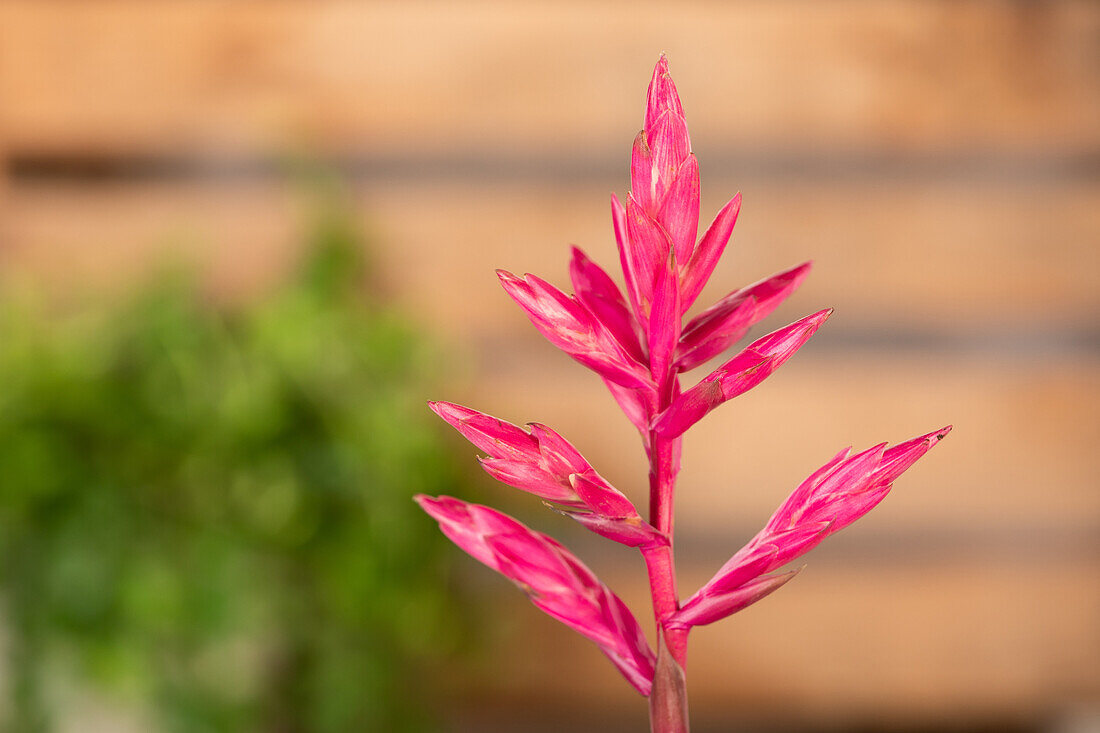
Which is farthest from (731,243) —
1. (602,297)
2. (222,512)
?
(602,297)

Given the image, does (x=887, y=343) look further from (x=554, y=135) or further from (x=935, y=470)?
(x=554, y=135)

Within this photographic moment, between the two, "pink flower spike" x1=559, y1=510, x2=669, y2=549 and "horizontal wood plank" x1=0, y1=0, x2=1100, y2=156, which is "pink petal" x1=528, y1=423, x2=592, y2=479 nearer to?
"pink flower spike" x1=559, y1=510, x2=669, y2=549

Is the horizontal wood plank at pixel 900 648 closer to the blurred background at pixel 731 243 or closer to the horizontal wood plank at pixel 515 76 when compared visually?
the blurred background at pixel 731 243

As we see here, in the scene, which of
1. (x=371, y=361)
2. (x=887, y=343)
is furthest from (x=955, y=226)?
(x=371, y=361)

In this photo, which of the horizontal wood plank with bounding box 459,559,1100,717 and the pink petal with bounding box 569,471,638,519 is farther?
the horizontal wood plank with bounding box 459,559,1100,717

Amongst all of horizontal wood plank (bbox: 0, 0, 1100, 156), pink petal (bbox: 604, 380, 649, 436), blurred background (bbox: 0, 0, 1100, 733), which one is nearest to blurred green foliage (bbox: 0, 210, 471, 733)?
blurred background (bbox: 0, 0, 1100, 733)

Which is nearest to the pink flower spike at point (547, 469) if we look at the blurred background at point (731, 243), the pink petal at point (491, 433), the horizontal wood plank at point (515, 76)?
the pink petal at point (491, 433)
